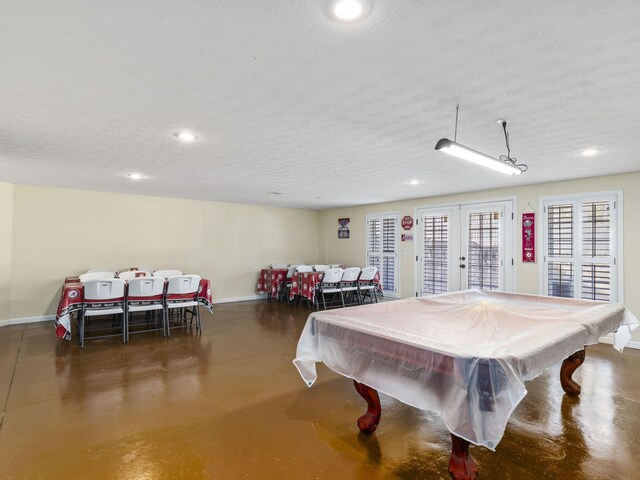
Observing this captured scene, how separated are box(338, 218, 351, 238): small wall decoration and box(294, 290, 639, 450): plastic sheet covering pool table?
5.42 m

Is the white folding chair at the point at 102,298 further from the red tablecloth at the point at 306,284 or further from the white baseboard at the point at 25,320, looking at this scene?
the red tablecloth at the point at 306,284

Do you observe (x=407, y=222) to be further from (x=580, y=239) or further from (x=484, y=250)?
(x=580, y=239)

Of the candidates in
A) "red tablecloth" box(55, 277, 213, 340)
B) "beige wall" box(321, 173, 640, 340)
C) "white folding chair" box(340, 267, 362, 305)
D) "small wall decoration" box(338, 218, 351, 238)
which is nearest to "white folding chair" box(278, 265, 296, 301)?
"white folding chair" box(340, 267, 362, 305)

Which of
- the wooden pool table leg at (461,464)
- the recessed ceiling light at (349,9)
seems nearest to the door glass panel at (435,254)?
the wooden pool table leg at (461,464)

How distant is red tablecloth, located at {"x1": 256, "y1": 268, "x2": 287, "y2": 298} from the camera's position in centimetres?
765

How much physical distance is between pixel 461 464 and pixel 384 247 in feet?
19.9

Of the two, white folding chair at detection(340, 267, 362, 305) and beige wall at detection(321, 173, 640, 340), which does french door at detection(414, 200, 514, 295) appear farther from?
white folding chair at detection(340, 267, 362, 305)

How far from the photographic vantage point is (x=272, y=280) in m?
7.68

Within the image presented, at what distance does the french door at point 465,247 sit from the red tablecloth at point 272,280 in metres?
2.88

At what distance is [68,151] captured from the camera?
3572 mm

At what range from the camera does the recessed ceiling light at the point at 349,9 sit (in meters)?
1.40

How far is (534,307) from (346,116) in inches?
92.7

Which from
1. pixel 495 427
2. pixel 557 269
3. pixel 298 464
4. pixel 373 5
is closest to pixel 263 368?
pixel 298 464

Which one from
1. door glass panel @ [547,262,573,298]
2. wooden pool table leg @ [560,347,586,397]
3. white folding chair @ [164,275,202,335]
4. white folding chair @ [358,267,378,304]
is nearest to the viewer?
wooden pool table leg @ [560,347,586,397]
